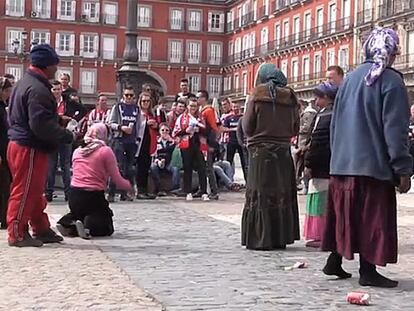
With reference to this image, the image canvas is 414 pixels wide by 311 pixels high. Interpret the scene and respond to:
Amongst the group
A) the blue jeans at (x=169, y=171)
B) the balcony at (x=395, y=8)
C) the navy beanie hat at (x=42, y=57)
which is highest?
the balcony at (x=395, y=8)

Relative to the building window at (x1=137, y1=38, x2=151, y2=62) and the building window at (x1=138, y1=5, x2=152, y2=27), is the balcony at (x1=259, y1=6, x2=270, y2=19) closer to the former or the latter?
the building window at (x1=138, y1=5, x2=152, y2=27)

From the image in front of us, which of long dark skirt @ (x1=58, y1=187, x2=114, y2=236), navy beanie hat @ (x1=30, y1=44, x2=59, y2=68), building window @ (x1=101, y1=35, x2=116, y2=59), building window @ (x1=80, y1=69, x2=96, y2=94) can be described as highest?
building window @ (x1=101, y1=35, x2=116, y2=59)

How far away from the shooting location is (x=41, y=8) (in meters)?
70.4

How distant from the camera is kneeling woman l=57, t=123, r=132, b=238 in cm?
830

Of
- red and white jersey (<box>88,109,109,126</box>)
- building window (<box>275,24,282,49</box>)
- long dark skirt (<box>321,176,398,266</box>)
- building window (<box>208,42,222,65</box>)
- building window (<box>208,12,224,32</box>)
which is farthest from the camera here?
building window (<box>208,42,222,65</box>)

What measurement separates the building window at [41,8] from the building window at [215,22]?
15.7 meters

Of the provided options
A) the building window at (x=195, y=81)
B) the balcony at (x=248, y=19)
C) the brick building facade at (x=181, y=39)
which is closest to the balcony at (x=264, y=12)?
the brick building facade at (x=181, y=39)

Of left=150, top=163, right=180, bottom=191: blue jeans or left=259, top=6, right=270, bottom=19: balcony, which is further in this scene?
left=259, top=6, right=270, bottom=19: balcony

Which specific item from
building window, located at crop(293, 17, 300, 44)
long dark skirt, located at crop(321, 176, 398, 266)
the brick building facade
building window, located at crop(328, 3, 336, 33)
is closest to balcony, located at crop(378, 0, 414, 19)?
building window, located at crop(328, 3, 336, 33)

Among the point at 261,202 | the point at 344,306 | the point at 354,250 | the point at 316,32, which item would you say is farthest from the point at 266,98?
the point at 316,32

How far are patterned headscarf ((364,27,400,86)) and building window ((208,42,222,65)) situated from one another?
71.3m

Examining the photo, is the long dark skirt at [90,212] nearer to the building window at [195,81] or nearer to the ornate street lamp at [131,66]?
the ornate street lamp at [131,66]

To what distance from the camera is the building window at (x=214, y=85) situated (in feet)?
254

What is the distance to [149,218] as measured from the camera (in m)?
10.1
